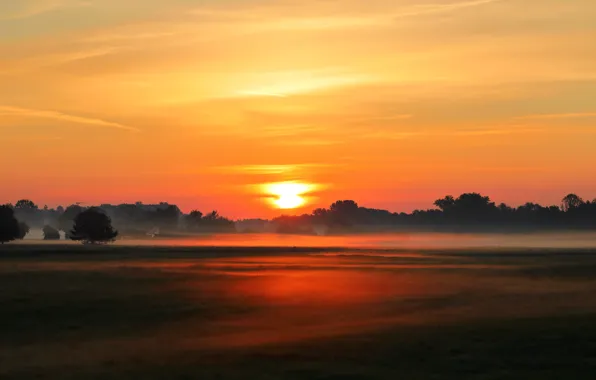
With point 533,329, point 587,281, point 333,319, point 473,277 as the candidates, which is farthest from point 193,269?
point 533,329

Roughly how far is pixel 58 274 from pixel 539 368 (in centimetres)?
5464

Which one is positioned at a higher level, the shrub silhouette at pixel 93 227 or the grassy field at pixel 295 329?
the shrub silhouette at pixel 93 227

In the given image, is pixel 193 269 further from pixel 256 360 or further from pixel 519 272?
pixel 256 360

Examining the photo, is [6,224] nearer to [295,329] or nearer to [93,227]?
[93,227]

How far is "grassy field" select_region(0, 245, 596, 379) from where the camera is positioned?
95.3 ft

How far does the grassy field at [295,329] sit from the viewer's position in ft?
95.3

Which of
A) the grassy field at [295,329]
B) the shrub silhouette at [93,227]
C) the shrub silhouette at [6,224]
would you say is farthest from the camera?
the shrub silhouette at [93,227]

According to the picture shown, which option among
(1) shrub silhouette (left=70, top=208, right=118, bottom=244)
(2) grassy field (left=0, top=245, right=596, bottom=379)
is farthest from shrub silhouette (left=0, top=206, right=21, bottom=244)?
(2) grassy field (left=0, top=245, right=596, bottom=379)

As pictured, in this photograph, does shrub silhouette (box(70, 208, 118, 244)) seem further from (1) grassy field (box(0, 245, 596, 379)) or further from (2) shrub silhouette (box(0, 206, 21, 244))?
(1) grassy field (box(0, 245, 596, 379))

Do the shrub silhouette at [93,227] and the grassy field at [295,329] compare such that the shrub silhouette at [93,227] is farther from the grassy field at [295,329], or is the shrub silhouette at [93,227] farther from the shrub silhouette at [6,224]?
the grassy field at [295,329]

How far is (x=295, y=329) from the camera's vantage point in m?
38.4

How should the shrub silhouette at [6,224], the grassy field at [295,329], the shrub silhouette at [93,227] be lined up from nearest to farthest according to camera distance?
the grassy field at [295,329]
the shrub silhouette at [6,224]
the shrub silhouette at [93,227]

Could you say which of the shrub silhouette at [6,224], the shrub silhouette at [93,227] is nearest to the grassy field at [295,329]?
the shrub silhouette at [6,224]

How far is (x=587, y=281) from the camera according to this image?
68375 millimetres
